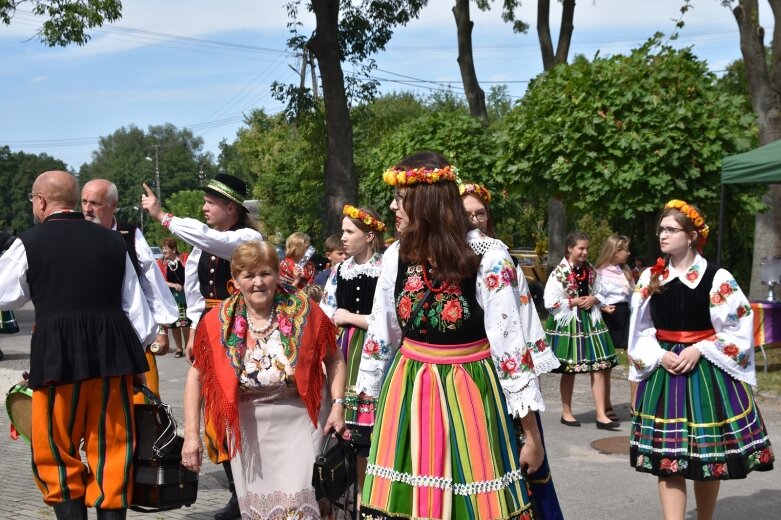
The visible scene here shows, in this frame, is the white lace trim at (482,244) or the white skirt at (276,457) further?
the white skirt at (276,457)

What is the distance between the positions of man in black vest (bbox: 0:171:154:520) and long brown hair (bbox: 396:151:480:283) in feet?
5.84

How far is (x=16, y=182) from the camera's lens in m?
102

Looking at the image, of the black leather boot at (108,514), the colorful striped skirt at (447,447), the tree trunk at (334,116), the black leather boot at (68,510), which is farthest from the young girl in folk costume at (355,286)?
the tree trunk at (334,116)

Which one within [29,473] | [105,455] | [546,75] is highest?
[546,75]

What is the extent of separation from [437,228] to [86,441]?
2246 millimetres

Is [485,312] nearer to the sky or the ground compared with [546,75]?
nearer to the ground

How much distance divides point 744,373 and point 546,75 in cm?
1006

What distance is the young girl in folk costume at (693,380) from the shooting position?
518 cm

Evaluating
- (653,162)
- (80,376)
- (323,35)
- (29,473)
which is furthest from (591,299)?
(323,35)

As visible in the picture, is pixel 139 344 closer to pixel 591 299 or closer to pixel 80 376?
pixel 80 376

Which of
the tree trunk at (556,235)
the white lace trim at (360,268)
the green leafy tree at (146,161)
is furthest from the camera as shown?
the green leafy tree at (146,161)

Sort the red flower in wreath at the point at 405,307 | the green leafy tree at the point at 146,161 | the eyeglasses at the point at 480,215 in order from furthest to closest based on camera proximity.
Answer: the green leafy tree at the point at 146,161
the eyeglasses at the point at 480,215
the red flower in wreath at the point at 405,307

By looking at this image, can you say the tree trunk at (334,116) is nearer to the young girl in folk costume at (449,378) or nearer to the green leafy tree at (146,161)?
the young girl in folk costume at (449,378)

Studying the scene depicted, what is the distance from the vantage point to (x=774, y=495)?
21.6 ft
